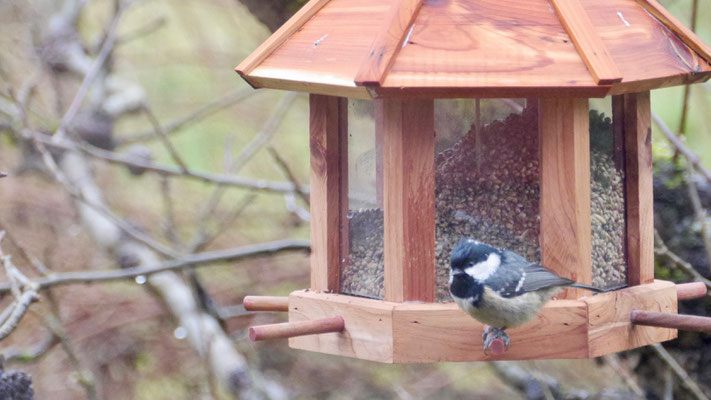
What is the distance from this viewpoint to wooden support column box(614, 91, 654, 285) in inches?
110

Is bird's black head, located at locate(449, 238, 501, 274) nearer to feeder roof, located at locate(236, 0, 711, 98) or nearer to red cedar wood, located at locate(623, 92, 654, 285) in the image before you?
feeder roof, located at locate(236, 0, 711, 98)

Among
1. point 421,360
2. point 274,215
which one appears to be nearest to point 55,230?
point 274,215

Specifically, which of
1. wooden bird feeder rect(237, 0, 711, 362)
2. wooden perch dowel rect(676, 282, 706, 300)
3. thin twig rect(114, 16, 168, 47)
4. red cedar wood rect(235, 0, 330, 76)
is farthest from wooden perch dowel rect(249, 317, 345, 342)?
thin twig rect(114, 16, 168, 47)

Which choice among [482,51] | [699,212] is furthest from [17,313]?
[699,212]

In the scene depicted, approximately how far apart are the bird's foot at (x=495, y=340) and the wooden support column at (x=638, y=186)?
64cm

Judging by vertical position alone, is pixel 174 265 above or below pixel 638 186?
below

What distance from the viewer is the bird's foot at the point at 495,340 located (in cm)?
231

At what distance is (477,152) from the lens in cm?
262

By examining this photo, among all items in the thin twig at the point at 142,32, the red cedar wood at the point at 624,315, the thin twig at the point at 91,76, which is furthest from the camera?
the thin twig at the point at 142,32

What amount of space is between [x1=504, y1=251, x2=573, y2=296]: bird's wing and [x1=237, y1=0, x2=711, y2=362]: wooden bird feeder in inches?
3.4

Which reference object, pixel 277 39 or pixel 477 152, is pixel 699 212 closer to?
pixel 477 152

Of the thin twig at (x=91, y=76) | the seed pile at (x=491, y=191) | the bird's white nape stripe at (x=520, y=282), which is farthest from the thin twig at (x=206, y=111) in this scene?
the bird's white nape stripe at (x=520, y=282)

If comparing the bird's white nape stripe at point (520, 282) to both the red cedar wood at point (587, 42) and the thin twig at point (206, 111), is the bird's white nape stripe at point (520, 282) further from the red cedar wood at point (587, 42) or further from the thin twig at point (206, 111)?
the thin twig at point (206, 111)

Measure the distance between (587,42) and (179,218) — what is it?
344 cm
